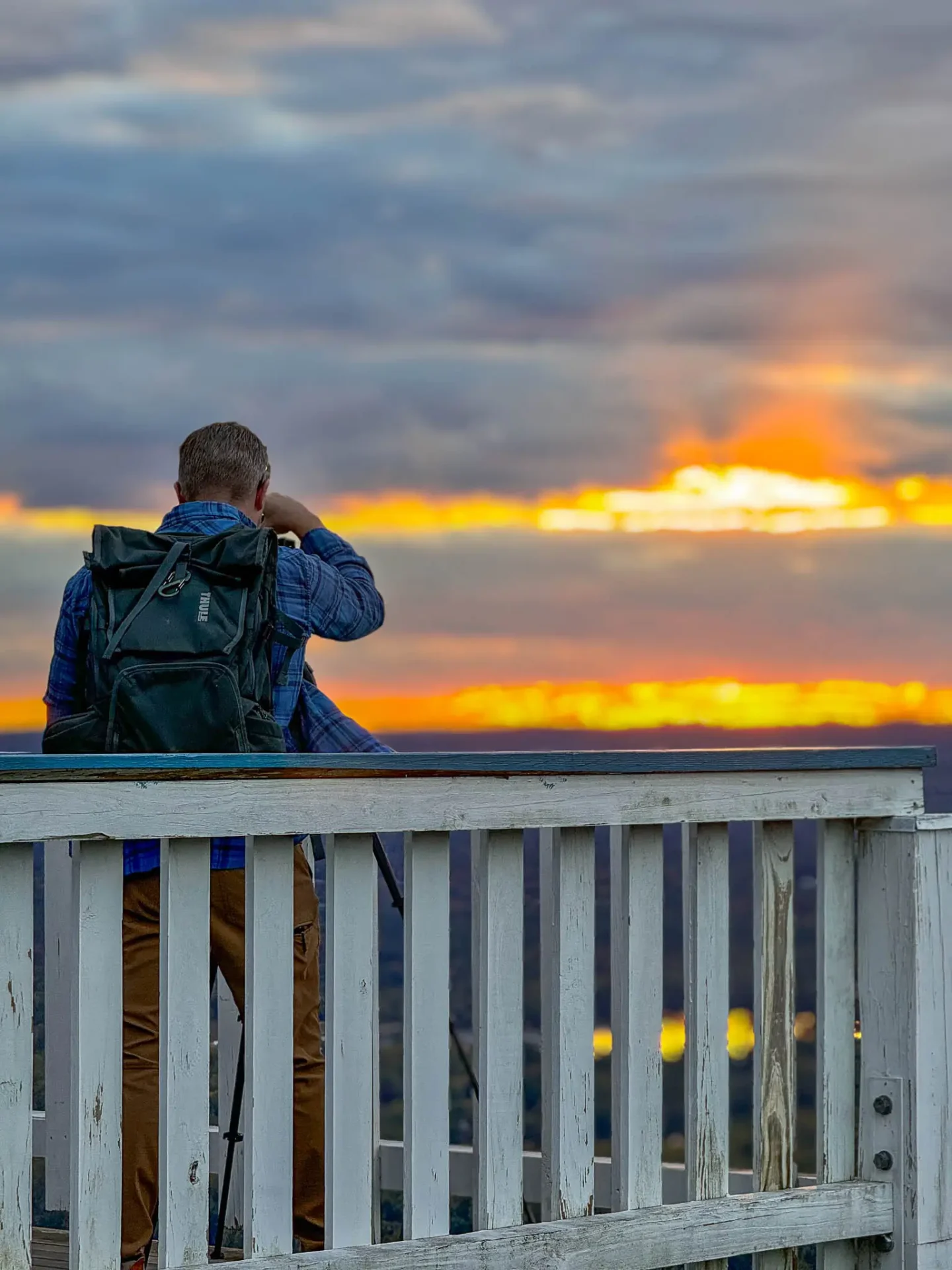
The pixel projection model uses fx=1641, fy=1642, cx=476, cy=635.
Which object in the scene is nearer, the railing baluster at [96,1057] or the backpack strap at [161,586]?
the railing baluster at [96,1057]

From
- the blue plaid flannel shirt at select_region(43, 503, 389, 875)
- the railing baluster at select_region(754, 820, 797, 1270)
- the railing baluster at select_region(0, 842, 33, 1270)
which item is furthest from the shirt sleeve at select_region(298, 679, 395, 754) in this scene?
the railing baluster at select_region(0, 842, 33, 1270)

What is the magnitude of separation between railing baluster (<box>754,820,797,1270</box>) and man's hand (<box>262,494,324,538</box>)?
3.99 feet

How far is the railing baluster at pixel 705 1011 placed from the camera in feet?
10.5

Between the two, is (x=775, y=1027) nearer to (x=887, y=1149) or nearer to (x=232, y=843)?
(x=887, y=1149)

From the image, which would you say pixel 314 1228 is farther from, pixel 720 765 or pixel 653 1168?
pixel 720 765

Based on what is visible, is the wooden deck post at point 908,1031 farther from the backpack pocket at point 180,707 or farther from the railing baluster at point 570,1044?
the backpack pocket at point 180,707

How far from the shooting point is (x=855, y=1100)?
3.45 meters

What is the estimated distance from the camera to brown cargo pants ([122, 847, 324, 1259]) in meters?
3.21

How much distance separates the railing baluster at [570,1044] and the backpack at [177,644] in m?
0.62

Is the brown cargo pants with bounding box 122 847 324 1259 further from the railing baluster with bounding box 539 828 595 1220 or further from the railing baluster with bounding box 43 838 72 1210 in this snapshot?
the railing baluster with bounding box 43 838 72 1210

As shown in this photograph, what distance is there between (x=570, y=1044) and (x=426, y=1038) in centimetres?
30

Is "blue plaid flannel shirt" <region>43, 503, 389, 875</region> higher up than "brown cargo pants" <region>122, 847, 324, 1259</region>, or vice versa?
"blue plaid flannel shirt" <region>43, 503, 389, 875</region>

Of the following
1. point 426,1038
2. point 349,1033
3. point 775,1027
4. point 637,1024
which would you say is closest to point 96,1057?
point 349,1033

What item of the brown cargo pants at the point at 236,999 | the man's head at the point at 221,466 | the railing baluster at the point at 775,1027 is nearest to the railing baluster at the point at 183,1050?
the brown cargo pants at the point at 236,999
